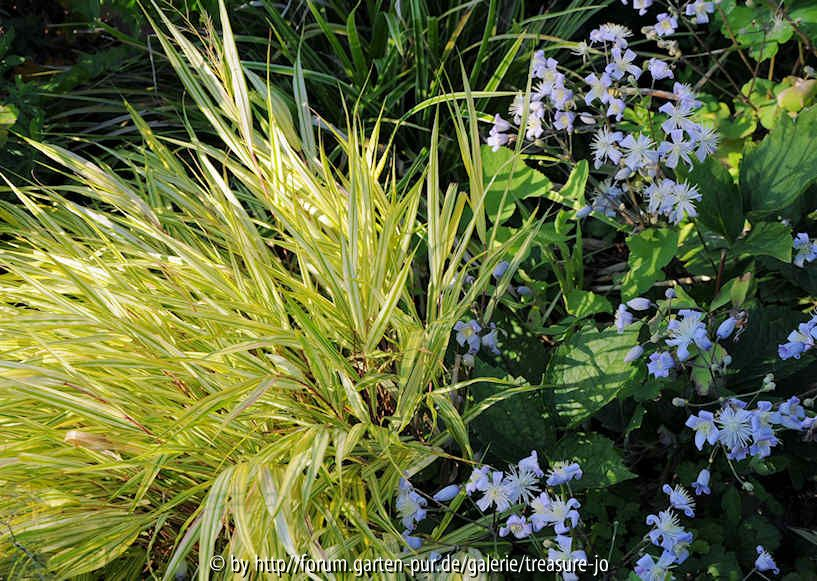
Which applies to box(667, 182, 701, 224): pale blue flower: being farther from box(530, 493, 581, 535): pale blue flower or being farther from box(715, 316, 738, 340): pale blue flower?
Answer: box(530, 493, 581, 535): pale blue flower

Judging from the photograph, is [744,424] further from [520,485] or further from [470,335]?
[470,335]

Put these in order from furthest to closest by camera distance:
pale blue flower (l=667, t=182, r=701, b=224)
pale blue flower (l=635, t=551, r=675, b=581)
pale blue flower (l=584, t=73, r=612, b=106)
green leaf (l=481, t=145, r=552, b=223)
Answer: green leaf (l=481, t=145, r=552, b=223)
pale blue flower (l=584, t=73, r=612, b=106)
pale blue flower (l=667, t=182, r=701, b=224)
pale blue flower (l=635, t=551, r=675, b=581)

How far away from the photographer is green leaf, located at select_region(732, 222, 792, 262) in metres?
1.30

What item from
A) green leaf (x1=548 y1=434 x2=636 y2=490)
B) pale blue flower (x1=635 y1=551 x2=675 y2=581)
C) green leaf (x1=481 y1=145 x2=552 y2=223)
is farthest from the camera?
green leaf (x1=481 y1=145 x2=552 y2=223)

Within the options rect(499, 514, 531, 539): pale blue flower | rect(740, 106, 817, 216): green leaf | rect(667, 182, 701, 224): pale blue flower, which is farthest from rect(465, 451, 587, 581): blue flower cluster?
rect(740, 106, 817, 216): green leaf

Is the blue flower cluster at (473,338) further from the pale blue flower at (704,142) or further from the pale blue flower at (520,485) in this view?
the pale blue flower at (704,142)

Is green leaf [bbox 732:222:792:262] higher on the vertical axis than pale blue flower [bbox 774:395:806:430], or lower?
higher

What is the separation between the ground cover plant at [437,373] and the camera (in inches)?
46.6

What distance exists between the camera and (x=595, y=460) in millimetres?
1239

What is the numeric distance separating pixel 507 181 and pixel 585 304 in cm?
29

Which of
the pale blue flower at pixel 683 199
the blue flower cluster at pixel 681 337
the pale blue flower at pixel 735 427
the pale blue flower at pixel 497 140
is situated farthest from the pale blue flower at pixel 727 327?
the pale blue flower at pixel 497 140

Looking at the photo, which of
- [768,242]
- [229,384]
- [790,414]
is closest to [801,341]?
[790,414]

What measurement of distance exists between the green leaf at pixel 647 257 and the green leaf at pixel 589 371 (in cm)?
16

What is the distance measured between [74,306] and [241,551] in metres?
0.53
